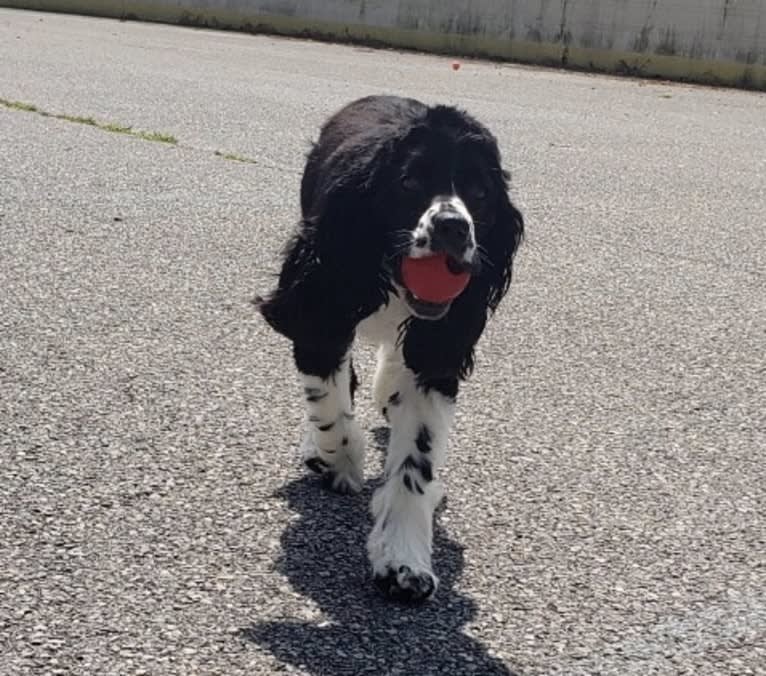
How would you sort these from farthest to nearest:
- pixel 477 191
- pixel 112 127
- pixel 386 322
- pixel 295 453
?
1. pixel 112 127
2. pixel 295 453
3. pixel 386 322
4. pixel 477 191

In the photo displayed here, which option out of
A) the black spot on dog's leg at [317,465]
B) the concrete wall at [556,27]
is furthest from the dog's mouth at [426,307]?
the concrete wall at [556,27]

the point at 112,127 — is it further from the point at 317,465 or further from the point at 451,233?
the point at 451,233

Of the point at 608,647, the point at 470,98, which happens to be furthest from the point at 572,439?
the point at 470,98

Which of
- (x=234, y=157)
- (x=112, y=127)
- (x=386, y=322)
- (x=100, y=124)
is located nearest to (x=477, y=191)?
(x=386, y=322)

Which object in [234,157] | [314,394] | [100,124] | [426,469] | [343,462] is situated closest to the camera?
[426,469]

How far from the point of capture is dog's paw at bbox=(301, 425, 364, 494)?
5086 mm

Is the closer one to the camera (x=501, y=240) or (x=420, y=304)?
(x=420, y=304)

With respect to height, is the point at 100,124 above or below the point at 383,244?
below

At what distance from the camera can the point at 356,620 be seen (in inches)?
161

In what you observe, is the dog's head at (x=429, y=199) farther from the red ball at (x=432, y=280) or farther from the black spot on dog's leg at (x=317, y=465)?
the black spot on dog's leg at (x=317, y=465)

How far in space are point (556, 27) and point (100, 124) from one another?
45.1 ft

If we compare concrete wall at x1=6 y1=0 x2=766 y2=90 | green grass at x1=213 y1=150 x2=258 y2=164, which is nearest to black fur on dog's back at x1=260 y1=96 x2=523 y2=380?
green grass at x1=213 y1=150 x2=258 y2=164

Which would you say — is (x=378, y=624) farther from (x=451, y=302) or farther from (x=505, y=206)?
(x=505, y=206)

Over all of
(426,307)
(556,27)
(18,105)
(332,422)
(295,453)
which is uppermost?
(556,27)
